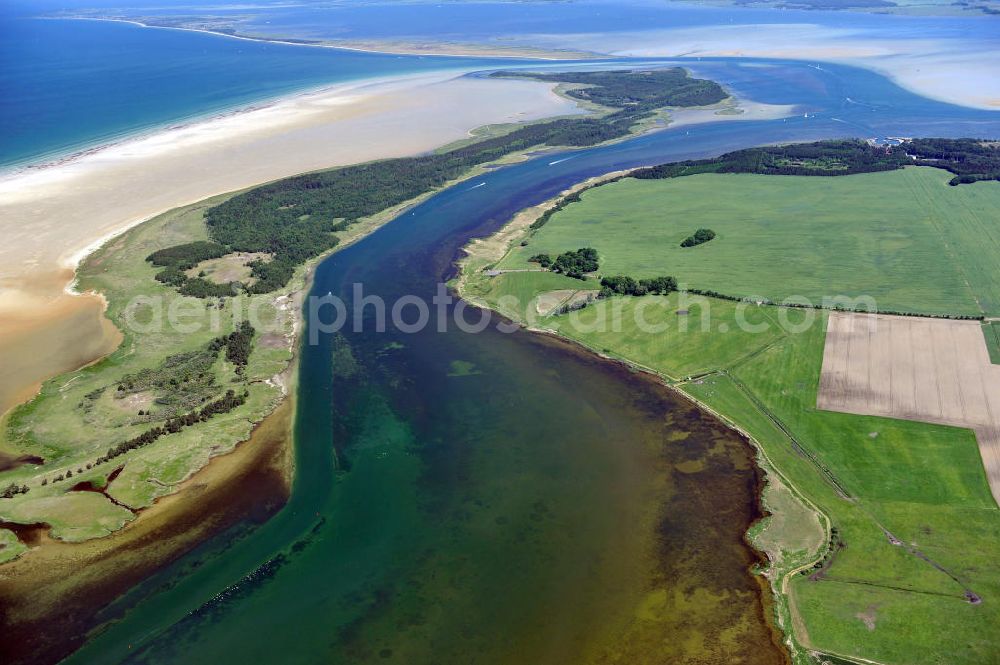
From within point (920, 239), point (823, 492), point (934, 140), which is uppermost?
point (934, 140)

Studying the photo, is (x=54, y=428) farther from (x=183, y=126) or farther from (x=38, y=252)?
(x=183, y=126)

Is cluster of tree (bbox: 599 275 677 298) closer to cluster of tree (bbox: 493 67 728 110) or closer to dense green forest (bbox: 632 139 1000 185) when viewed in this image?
dense green forest (bbox: 632 139 1000 185)

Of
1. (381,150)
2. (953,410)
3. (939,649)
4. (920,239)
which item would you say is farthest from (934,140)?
(939,649)

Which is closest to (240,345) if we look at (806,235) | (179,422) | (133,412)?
(133,412)

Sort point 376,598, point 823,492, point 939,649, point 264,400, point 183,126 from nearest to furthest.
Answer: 1. point 939,649
2. point 376,598
3. point 823,492
4. point 264,400
5. point 183,126

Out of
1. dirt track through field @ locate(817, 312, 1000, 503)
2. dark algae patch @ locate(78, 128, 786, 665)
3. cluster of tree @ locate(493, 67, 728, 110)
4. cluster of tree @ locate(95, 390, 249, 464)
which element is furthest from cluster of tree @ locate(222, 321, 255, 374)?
cluster of tree @ locate(493, 67, 728, 110)

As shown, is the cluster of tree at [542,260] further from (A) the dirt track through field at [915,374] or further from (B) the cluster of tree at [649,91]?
(B) the cluster of tree at [649,91]

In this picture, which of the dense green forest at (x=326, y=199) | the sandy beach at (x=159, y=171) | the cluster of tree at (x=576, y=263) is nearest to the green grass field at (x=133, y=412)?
the sandy beach at (x=159, y=171)
